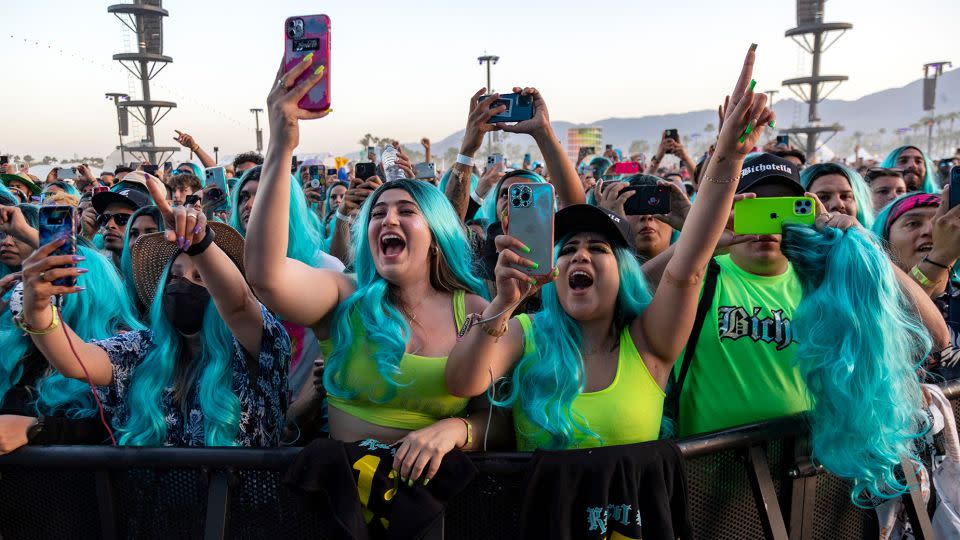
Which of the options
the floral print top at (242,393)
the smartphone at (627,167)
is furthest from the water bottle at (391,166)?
the smartphone at (627,167)

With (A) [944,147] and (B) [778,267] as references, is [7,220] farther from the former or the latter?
(A) [944,147]

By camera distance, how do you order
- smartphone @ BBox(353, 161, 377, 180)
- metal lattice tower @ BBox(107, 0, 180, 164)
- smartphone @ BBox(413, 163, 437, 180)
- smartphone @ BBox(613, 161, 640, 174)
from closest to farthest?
smartphone @ BBox(353, 161, 377, 180), smartphone @ BBox(413, 163, 437, 180), smartphone @ BBox(613, 161, 640, 174), metal lattice tower @ BBox(107, 0, 180, 164)

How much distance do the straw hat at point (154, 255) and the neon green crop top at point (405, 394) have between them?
0.96 meters

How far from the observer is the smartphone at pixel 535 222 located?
73.5 inches

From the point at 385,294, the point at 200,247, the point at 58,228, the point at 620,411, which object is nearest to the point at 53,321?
the point at 58,228

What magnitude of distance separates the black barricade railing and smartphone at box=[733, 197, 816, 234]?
2.25 feet

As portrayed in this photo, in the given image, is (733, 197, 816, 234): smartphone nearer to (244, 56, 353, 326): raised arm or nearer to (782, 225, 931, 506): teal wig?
(782, 225, 931, 506): teal wig

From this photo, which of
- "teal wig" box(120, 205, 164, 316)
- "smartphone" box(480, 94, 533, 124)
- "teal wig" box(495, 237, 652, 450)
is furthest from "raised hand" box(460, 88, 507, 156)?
"teal wig" box(120, 205, 164, 316)

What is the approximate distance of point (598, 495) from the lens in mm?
1814

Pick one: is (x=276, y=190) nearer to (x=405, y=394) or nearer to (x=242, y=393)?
(x=405, y=394)

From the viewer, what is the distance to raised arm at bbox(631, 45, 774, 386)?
2049 mm

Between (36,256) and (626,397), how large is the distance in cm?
205

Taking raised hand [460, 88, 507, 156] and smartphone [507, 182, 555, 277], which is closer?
smartphone [507, 182, 555, 277]

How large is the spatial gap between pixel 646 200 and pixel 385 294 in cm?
168
